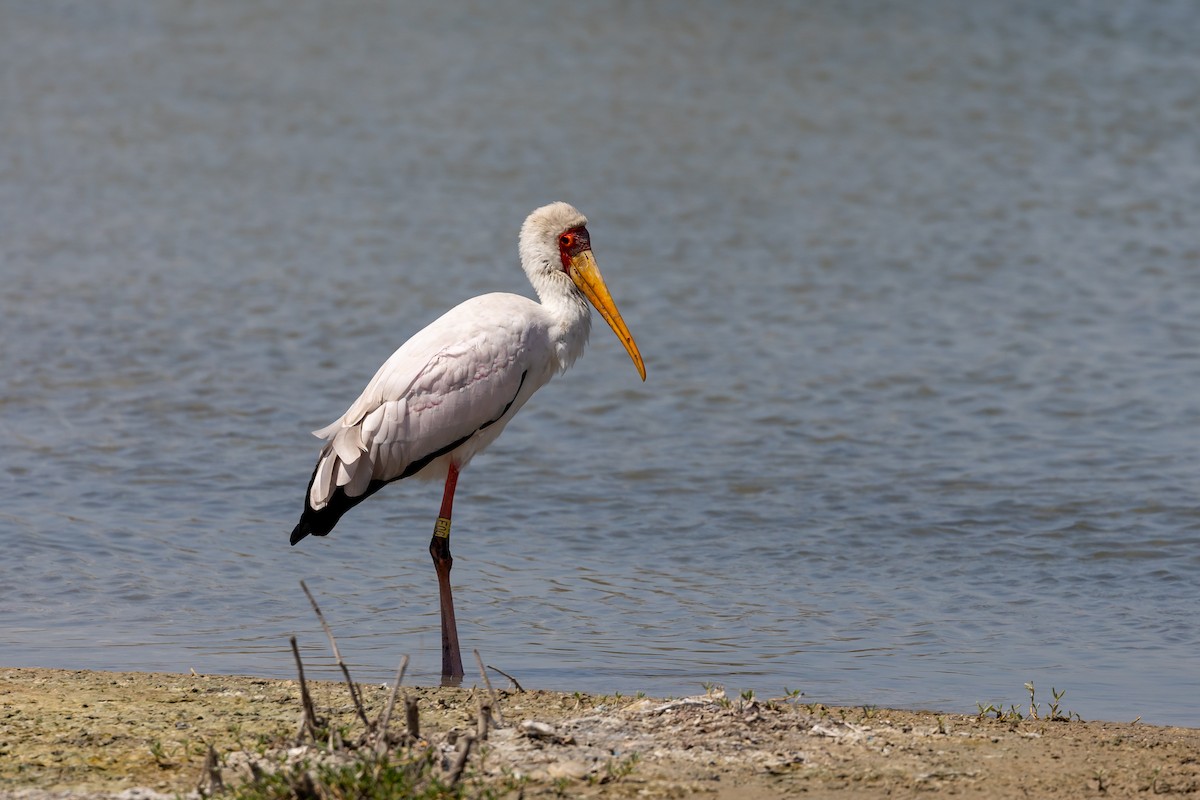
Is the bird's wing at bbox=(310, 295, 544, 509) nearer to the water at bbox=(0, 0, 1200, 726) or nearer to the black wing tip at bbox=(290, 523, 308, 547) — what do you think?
the black wing tip at bbox=(290, 523, 308, 547)

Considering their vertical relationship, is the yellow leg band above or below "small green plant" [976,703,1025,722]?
above

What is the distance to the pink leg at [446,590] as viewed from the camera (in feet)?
21.1

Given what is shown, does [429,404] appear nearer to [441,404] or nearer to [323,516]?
[441,404]

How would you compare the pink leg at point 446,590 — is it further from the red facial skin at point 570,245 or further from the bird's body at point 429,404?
the red facial skin at point 570,245

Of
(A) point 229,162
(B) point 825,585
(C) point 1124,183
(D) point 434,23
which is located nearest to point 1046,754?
(B) point 825,585

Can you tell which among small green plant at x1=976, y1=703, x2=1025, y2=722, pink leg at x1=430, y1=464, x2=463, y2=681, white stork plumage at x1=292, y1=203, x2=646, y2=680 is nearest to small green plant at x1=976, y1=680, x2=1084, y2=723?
small green plant at x1=976, y1=703, x2=1025, y2=722

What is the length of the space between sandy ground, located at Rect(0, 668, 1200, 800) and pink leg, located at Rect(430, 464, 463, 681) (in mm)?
665

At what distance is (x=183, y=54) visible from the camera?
24.9 metres

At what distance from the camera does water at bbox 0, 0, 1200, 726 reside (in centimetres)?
698

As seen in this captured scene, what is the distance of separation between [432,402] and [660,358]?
5.14m

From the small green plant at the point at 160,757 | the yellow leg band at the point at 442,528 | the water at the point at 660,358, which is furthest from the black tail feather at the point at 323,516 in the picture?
the small green plant at the point at 160,757

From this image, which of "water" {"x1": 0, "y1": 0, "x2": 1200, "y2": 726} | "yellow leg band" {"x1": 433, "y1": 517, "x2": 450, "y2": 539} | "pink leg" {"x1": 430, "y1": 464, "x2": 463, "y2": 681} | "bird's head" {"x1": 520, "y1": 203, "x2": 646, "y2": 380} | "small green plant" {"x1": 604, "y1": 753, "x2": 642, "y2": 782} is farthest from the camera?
"bird's head" {"x1": 520, "y1": 203, "x2": 646, "y2": 380}

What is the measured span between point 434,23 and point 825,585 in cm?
2134

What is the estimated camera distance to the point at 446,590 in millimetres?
6555
